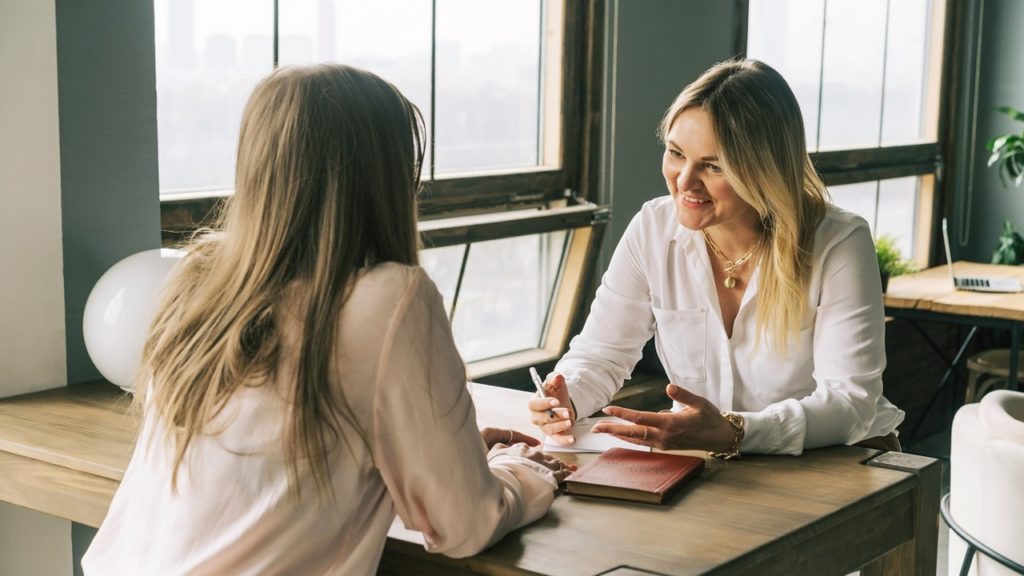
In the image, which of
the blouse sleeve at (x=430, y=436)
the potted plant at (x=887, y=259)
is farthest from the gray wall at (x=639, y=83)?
the blouse sleeve at (x=430, y=436)

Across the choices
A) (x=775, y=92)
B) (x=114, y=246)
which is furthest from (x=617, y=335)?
(x=114, y=246)

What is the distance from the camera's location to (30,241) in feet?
7.70

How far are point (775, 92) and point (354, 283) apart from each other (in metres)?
1.19

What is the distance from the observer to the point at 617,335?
8.25 feet

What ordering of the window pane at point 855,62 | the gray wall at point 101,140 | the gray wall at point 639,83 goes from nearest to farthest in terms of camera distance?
the gray wall at point 101,140 < the gray wall at point 639,83 < the window pane at point 855,62

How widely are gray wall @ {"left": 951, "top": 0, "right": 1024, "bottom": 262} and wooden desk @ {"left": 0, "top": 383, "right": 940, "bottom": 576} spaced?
4.67 metres

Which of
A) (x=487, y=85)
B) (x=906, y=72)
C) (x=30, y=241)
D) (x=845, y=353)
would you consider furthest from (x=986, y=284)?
(x=30, y=241)

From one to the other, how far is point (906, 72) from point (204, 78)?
420 cm

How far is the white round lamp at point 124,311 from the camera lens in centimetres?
225

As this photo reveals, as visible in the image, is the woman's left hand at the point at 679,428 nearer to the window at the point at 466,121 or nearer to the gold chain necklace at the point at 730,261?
the gold chain necklace at the point at 730,261

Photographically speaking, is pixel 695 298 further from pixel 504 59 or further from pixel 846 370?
pixel 504 59

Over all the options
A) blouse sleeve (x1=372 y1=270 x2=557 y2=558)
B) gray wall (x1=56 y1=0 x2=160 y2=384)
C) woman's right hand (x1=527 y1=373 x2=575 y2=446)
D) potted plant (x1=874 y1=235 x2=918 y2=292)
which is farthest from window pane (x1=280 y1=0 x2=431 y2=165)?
potted plant (x1=874 y1=235 x2=918 y2=292)

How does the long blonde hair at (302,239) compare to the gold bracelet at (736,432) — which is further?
the gold bracelet at (736,432)

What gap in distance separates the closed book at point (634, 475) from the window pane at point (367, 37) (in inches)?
59.7
